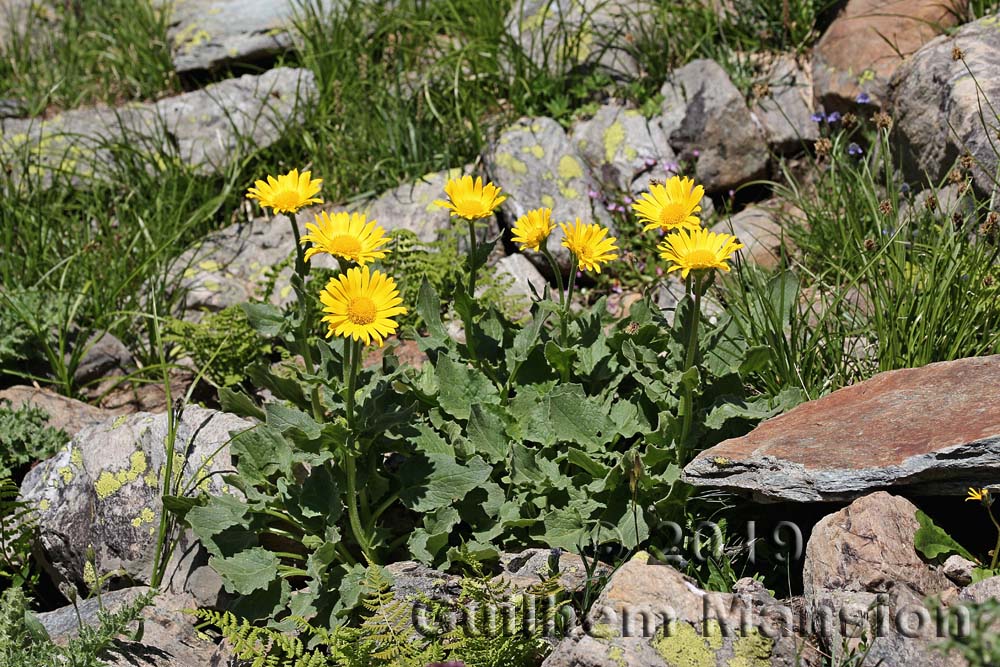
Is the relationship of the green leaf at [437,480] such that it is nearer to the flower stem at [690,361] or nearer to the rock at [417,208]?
the flower stem at [690,361]

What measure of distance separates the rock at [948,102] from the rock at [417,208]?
208 cm

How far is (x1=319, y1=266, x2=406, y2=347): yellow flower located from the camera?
2.49 metres

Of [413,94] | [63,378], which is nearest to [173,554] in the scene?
[63,378]

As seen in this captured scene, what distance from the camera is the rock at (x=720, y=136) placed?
492 cm

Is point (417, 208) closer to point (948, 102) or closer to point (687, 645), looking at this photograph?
point (948, 102)

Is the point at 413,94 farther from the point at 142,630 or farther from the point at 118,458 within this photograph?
the point at 142,630

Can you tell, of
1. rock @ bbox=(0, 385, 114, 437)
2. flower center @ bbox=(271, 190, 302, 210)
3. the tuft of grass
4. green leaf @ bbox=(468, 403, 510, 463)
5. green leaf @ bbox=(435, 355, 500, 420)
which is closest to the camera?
flower center @ bbox=(271, 190, 302, 210)

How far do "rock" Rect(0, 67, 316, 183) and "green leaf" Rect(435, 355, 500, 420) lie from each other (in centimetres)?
265

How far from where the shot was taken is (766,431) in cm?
292

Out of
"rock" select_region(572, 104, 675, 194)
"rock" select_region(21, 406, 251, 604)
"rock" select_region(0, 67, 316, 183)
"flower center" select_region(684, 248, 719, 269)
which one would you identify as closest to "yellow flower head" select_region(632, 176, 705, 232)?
"flower center" select_region(684, 248, 719, 269)

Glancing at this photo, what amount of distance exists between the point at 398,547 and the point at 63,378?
6.49 feet

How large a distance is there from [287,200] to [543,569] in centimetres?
135

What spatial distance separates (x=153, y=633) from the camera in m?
2.89

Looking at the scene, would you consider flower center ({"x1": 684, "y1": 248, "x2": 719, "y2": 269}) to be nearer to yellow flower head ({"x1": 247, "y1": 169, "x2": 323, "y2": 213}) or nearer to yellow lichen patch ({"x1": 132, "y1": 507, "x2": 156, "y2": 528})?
yellow flower head ({"x1": 247, "y1": 169, "x2": 323, "y2": 213})
